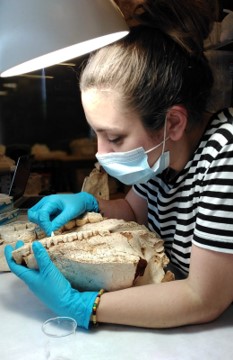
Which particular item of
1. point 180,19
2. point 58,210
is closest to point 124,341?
point 58,210

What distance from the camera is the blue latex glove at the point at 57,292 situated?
90 cm

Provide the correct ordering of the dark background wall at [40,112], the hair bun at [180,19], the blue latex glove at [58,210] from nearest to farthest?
the hair bun at [180,19], the blue latex glove at [58,210], the dark background wall at [40,112]

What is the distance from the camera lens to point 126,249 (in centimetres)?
98

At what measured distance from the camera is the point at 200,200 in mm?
952

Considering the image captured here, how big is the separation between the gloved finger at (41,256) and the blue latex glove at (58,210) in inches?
9.9

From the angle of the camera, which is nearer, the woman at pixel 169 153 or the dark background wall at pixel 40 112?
the woman at pixel 169 153

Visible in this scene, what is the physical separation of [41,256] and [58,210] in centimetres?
41

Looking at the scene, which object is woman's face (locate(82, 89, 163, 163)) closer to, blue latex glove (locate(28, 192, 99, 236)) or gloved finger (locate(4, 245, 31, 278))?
blue latex glove (locate(28, 192, 99, 236))

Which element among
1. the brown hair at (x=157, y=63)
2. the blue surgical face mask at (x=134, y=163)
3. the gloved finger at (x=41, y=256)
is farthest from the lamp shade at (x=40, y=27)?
the gloved finger at (x=41, y=256)

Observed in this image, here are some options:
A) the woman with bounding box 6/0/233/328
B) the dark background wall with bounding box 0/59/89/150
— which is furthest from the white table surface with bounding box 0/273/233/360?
the dark background wall with bounding box 0/59/89/150

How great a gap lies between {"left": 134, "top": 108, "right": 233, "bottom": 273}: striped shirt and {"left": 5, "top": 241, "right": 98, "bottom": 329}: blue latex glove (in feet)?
1.09

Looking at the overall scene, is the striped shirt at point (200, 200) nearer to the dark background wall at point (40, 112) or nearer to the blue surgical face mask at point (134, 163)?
the blue surgical face mask at point (134, 163)

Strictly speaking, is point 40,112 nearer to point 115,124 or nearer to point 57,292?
point 115,124

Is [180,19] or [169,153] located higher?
[180,19]
